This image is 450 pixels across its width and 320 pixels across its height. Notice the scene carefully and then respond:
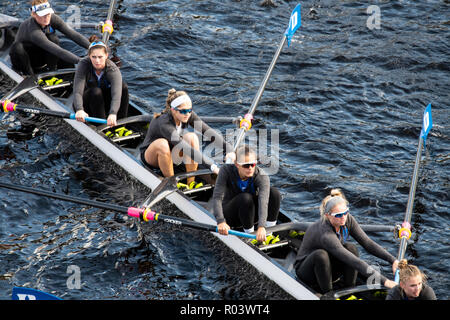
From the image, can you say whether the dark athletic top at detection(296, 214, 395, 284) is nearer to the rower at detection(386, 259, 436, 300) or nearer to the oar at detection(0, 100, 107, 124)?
the rower at detection(386, 259, 436, 300)

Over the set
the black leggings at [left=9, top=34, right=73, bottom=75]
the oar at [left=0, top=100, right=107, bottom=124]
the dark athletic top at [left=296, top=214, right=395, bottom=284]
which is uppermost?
the black leggings at [left=9, top=34, right=73, bottom=75]

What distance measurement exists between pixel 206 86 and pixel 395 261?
9281 mm

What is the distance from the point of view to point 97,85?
14.2 meters

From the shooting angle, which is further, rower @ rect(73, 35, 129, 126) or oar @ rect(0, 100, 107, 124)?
oar @ rect(0, 100, 107, 124)

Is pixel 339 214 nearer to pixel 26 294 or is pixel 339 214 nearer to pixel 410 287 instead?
pixel 410 287

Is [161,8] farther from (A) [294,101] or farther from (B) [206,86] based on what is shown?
(A) [294,101]

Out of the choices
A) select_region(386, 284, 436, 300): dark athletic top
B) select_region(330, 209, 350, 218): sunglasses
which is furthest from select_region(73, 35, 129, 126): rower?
select_region(386, 284, 436, 300): dark athletic top

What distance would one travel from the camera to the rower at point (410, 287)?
9.47m

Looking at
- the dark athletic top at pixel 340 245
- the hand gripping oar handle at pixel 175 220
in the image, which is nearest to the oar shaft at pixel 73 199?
the hand gripping oar handle at pixel 175 220

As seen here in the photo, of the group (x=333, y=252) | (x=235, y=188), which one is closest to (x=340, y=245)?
(x=333, y=252)

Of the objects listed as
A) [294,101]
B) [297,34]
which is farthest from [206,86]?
[297,34]

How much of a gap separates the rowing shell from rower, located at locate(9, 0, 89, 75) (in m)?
0.38

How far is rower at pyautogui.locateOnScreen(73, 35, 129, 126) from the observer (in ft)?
45.5

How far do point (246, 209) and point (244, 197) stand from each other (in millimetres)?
212
